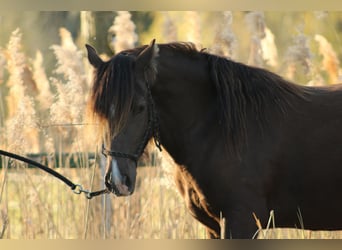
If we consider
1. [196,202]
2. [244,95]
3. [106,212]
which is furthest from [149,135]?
[106,212]

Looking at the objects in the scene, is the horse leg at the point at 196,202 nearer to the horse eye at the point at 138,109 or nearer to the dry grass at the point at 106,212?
the horse eye at the point at 138,109

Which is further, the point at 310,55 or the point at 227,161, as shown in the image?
the point at 310,55

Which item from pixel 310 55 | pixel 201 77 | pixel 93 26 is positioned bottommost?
pixel 201 77

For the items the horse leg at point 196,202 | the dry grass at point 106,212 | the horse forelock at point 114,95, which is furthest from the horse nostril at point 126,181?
the dry grass at point 106,212

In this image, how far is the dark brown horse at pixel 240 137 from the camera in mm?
2697

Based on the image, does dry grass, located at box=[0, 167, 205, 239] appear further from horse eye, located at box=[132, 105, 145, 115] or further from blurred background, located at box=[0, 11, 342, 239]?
horse eye, located at box=[132, 105, 145, 115]

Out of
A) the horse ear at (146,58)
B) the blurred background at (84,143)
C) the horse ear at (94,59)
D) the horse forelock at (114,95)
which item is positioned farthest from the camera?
the blurred background at (84,143)

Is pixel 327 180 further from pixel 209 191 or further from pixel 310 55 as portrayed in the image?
pixel 310 55

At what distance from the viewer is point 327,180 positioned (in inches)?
110

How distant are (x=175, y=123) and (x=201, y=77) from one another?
0.89 feet

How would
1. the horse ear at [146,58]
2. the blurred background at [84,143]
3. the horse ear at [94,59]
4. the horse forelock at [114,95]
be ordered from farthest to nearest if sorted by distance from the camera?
the blurred background at [84,143], the horse ear at [94,59], the horse ear at [146,58], the horse forelock at [114,95]

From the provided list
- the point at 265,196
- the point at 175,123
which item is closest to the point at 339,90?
the point at 265,196

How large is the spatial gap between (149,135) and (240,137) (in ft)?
1.49

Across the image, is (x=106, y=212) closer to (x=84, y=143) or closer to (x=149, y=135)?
(x=84, y=143)
